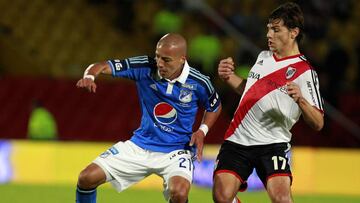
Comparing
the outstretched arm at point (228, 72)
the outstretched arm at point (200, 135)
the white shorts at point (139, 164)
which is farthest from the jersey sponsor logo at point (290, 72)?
the white shorts at point (139, 164)

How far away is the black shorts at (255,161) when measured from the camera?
24.5 ft

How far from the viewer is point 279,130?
7.59 metres

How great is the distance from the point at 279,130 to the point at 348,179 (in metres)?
6.33

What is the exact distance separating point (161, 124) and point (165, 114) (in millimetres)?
97

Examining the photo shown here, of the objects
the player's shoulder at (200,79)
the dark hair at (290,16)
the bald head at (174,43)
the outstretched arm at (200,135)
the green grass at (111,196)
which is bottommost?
the green grass at (111,196)

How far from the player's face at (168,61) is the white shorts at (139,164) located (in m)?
0.72

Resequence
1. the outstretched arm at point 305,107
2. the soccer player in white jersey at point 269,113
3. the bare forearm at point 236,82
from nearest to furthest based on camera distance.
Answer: the outstretched arm at point 305,107
the soccer player in white jersey at point 269,113
the bare forearm at point 236,82

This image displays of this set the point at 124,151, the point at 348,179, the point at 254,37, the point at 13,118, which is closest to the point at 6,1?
the point at 13,118

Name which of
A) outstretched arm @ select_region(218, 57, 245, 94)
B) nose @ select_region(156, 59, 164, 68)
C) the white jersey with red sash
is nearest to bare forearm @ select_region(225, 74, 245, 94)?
outstretched arm @ select_region(218, 57, 245, 94)

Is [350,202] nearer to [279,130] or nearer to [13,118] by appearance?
[279,130]

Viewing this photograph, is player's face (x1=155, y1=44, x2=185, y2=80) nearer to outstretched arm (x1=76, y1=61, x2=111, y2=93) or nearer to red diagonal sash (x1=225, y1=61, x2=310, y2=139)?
outstretched arm (x1=76, y1=61, x2=111, y2=93)

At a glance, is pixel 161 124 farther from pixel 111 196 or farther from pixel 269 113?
pixel 111 196

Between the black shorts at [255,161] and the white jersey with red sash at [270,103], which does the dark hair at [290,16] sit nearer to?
the white jersey with red sash at [270,103]

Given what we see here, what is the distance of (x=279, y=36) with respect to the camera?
24.7 ft
